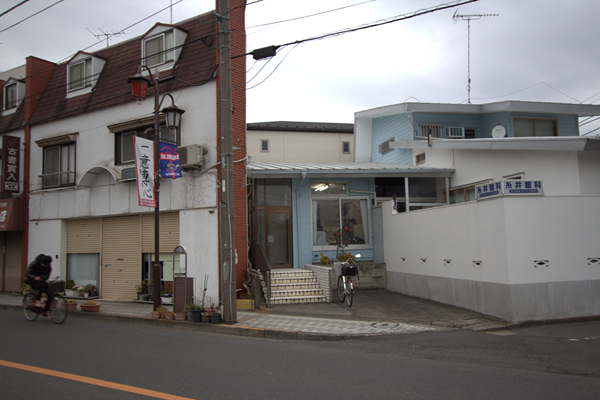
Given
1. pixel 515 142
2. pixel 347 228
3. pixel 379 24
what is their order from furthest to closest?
1. pixel 347 228
2. pixel 515 142
3. pixel 379 24

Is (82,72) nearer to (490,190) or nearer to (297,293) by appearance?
(297,293)

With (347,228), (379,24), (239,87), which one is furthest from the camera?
(347,228)

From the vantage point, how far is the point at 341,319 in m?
10.2

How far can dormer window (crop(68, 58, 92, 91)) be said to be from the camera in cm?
1620

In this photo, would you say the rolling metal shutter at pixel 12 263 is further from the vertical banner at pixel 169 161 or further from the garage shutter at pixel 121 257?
the vertical banner at pixel 169 161

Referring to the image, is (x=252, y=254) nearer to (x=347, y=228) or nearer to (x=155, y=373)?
(x=347, y=228)

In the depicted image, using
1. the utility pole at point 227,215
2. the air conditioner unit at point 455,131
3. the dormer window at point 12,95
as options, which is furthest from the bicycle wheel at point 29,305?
the air conditioner unit at point 455,131

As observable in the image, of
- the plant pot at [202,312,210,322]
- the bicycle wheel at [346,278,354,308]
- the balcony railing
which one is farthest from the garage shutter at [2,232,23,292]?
the bicycle wheel at [346,278,354,308]

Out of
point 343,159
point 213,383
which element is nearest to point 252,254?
point 213,383

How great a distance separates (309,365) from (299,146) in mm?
21924

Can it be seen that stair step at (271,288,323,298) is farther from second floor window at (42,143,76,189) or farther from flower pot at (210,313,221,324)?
second floor window at (42,143,76,189)

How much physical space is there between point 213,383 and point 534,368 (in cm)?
467

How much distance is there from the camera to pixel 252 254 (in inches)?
536

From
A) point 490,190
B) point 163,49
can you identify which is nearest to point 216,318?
point 490,190
